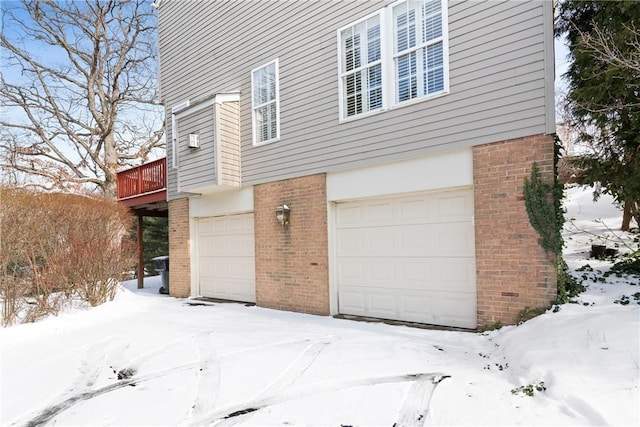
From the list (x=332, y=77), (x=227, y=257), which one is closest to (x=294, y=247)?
(x=227, y=257)

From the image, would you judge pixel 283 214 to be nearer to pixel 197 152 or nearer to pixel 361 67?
pixel 197 152

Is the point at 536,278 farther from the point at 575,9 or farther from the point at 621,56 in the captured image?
the point at 575,9

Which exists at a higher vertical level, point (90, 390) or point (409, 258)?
point (409, 258)

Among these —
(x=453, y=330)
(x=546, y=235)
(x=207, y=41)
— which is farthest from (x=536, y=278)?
(x=207, y=41)

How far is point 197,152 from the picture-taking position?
29.0 ft

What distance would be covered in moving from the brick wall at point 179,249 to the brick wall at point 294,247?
269 cm

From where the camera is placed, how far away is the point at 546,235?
190 inches

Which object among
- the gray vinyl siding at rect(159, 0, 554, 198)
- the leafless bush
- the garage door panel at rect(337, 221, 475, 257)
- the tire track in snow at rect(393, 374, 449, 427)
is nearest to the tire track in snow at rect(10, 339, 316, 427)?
the tire track in snow at rect(393, 374, 449, 427)

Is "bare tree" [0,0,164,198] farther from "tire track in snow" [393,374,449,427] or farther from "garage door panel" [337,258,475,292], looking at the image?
"tire track in snow" [393,374,449,427]

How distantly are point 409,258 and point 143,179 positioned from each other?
870cm

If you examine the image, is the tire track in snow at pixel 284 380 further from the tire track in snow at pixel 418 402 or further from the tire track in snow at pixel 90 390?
the tire track in snow at pixel 418 402

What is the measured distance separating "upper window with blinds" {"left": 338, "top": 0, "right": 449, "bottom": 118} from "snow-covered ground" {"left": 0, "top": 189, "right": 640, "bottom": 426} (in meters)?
3.48

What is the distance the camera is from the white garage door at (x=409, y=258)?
5.65 m

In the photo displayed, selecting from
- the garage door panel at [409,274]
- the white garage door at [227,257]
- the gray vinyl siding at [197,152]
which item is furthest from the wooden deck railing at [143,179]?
the garage door panel at [409,274]
